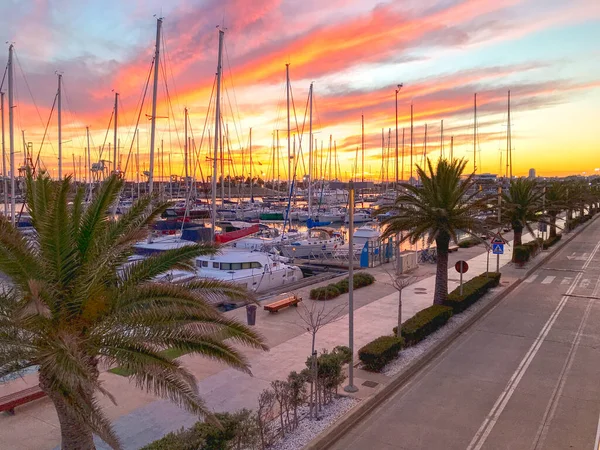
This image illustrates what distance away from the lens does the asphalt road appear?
8.92 metres

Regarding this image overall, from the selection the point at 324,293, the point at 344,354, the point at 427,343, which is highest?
the point at 344,354

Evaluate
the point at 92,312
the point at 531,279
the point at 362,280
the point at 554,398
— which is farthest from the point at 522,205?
the point at 92,312

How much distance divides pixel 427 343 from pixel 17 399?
412 inches

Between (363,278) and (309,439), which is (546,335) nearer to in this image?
(363,278)

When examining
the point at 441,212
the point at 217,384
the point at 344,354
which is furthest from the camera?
the point at 441,212

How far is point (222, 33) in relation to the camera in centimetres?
2731

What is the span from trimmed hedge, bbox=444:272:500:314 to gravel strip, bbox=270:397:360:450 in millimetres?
8408

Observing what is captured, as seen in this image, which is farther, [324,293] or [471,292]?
[324,293]

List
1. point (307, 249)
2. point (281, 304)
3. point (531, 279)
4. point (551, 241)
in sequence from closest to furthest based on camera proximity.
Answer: point (281, 304)
point (531, 279)
point (307, 249)
point (551, 241)

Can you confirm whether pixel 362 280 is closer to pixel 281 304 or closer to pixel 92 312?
pixel 281 304

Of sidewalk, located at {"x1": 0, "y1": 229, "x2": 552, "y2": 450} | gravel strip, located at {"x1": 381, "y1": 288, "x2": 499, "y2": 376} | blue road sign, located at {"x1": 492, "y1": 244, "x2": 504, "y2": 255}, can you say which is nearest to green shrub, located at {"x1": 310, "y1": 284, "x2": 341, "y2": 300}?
sidewalk, located at {"x1": 0, "y1": 229, "x2": 552, "y2": 450}

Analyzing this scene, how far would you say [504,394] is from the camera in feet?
35.5

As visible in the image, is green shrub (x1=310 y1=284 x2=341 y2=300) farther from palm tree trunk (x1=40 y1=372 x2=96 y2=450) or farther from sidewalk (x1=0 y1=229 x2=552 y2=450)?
palm tree trunk (x1=40 y1=372 x2=96 y2=450)

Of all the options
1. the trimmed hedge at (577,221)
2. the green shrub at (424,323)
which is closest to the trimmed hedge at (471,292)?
the green shrub at (424,323)
